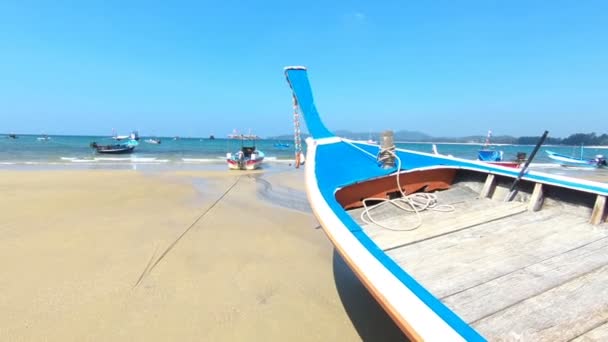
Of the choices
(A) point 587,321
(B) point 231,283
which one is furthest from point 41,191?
(A) point 587,321

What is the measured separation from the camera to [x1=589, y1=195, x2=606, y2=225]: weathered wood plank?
9.61 feet

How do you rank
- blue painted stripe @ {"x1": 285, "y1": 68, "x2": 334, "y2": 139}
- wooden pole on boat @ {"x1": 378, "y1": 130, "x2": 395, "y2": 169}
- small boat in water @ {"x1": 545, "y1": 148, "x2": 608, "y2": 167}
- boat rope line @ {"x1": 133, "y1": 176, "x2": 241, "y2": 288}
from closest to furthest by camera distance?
boat rope line @ {"x1": 133, "y1": 176, "x2": 241, "y2": 288} → wooden pole on boat @ {"x1": 378, "y1": 130, "x2": 395, "y2": 169} → blue painted stripe @ {"x1": 285, "y1": 68, "x2": 334, "y2": 139} → small boat in water @ {"x1": 545, "y1": 148, "x2": 608, "y2": 167}

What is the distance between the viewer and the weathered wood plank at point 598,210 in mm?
2930

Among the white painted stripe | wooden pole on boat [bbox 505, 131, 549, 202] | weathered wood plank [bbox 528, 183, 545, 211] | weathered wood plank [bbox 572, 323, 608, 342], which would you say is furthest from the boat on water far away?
the white painted stripe

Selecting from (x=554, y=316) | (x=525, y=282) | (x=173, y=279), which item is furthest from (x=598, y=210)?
(x=173, y=279)

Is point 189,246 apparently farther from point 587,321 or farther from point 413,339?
point 587,321

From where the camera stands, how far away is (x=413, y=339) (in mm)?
1342

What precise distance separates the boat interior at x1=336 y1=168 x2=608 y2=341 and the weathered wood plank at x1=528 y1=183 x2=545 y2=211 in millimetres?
12

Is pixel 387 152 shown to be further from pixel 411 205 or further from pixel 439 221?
pixel 439 221

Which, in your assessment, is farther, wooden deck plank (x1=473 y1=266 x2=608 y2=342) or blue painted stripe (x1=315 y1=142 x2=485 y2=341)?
wooden deck plank (x1=473 y1=266 x2=608 y2=342)

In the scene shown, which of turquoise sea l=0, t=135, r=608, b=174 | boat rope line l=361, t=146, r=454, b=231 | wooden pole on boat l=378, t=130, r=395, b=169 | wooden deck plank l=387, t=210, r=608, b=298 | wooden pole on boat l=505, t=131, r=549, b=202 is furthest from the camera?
turquoise sea l=0, t=135, r=608, b=174

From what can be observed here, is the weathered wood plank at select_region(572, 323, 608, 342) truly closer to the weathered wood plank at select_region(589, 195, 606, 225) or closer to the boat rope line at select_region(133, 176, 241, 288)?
the weathered wood plank at select_region(589, 195, 606, 225)

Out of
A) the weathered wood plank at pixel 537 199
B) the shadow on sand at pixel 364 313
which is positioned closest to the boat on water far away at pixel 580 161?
the weathered wood plank at pixel 537 199

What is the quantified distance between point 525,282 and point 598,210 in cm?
165
